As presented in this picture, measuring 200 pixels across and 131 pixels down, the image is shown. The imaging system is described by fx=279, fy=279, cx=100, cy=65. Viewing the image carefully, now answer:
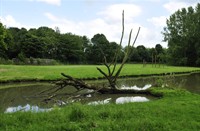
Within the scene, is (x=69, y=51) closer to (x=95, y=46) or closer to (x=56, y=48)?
(x=56, y=48)

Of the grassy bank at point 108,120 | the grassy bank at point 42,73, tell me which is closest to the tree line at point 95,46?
the grassy bank at point 42,73

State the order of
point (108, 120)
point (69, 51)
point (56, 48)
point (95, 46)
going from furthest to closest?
point (95, 46) → point (69, 51) → point (56, 48) → point (108, 120)

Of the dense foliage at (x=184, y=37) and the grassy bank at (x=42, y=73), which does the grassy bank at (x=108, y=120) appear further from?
the dense foliage at (x=184, y=37)

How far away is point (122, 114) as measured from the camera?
30.1 feet

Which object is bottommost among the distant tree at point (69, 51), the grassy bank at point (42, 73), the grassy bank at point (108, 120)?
the grassy bank at point (108, 120)

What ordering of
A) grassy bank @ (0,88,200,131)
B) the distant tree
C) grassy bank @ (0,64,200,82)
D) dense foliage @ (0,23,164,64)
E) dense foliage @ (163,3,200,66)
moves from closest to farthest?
grassy bank @ (0,88,200,131) → grassy bank @ (0,64,200,82) → dense foliage @ (163,3,200,66) → dense foliage @ (0,23,164,64) → the distant tree

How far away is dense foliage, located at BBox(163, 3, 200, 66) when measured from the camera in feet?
230

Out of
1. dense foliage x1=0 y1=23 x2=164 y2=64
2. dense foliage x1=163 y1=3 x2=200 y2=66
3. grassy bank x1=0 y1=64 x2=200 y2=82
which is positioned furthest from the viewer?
dense foliage x1=0 y1=23 x2=164 y2=64

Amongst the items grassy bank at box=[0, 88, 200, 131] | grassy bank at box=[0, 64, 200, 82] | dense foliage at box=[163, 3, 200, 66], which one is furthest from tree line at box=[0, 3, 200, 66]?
grassy bank at box=[0, 88, 200, 131]

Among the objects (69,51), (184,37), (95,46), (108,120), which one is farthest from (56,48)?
(108,120)

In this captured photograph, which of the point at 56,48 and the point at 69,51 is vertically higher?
the point at 56,48

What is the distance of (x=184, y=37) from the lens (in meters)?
71.8

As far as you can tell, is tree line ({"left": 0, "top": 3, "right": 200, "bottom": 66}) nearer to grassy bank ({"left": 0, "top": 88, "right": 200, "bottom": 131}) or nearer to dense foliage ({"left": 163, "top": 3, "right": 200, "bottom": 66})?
dense foliage ({"left": 163, "top": 3, "right": 200, "bottom": 66})

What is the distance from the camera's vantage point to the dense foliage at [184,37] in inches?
2761
